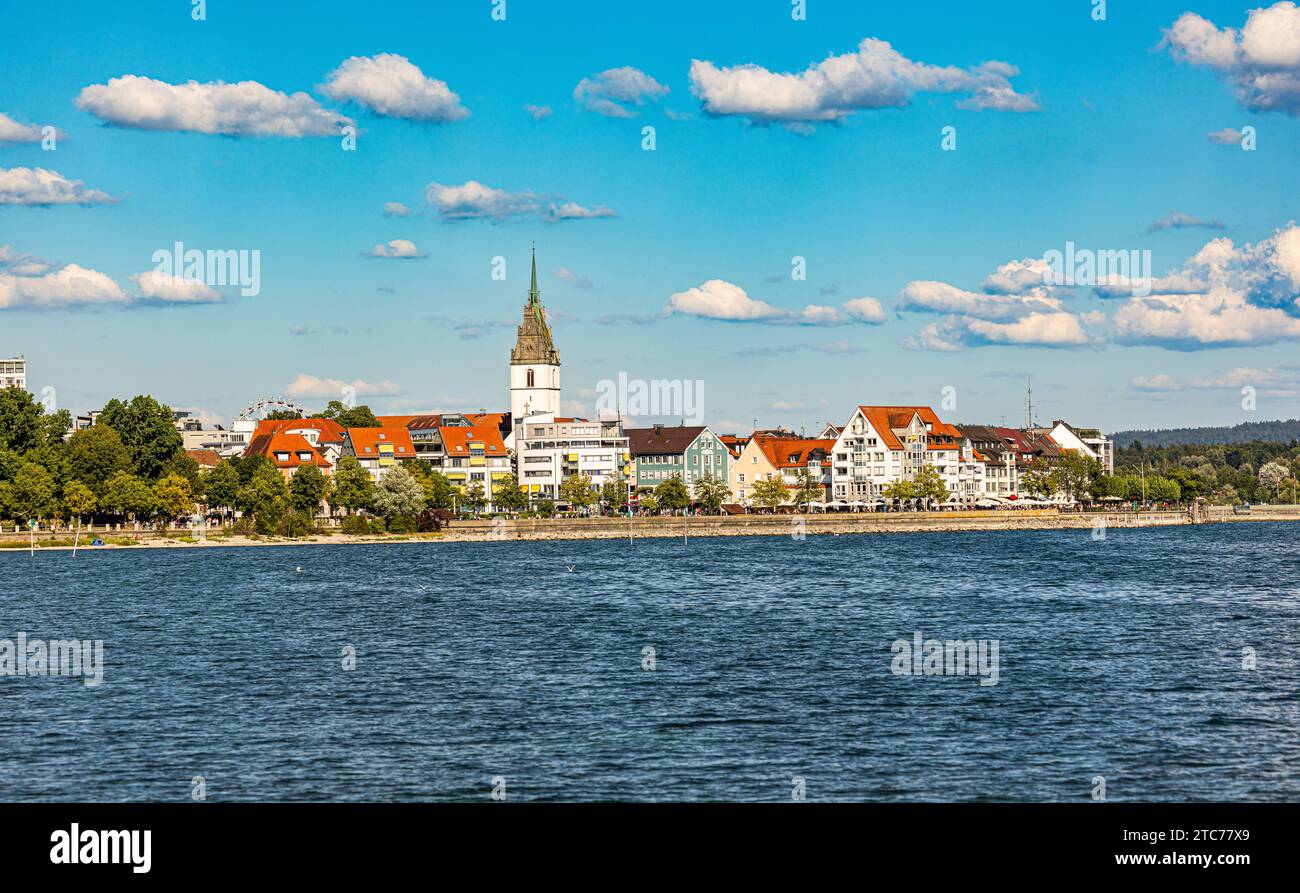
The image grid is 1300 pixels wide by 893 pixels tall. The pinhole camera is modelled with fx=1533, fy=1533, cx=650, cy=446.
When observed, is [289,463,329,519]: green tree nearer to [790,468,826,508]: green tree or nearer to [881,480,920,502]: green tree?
[790,468,826,508]: green tree

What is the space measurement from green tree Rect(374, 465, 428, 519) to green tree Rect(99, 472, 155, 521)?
2205 centimetres

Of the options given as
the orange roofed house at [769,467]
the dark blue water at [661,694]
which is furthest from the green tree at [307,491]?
the orange roofed house at [769,467]

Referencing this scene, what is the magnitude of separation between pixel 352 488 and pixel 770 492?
183 ft

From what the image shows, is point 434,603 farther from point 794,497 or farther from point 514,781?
point 794,497

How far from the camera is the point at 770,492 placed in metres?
187

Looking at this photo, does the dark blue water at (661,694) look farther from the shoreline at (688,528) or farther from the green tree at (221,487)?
the green tree at (221,487)

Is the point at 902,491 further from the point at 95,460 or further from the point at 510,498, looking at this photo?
the point at 95,460

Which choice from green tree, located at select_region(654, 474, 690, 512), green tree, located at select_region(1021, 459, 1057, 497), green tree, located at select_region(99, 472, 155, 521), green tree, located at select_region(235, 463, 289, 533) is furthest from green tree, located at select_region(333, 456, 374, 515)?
green tree, located at select_region(1021, 459, 1057, 497)

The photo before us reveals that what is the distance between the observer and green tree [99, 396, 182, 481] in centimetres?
15138

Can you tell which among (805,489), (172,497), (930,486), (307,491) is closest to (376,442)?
(307,491)
